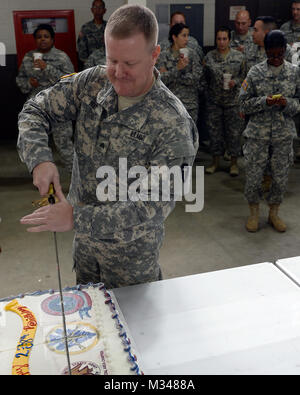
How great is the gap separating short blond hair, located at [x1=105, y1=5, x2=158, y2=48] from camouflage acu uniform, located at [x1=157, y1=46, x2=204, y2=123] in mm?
3613

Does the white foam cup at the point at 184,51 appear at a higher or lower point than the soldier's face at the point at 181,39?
lower

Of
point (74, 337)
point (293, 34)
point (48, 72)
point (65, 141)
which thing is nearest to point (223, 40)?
point (293, 34)

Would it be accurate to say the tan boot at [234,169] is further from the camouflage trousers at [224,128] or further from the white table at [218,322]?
the white table at [218,322]

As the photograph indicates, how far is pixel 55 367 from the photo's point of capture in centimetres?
116

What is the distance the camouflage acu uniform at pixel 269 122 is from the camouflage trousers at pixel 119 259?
2.07 m

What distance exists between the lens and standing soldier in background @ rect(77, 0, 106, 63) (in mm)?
5730

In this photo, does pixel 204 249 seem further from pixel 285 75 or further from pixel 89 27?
pixel 89 27

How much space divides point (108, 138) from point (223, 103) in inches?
148

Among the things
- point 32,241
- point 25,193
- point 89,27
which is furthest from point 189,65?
point 32,241

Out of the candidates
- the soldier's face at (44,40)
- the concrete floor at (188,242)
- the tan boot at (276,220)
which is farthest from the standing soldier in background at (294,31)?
the soldier's face at (44,40)

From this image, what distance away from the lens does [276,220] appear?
147 inches

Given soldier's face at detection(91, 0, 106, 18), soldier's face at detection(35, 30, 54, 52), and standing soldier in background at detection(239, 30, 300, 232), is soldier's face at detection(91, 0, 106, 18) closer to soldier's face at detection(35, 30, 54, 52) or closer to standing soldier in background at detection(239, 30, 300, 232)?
soldier's face at detection(35, 30, 54, 52)

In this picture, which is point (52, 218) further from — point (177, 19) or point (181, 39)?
point (177, 19)

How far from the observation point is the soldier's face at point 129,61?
50.2 inches
